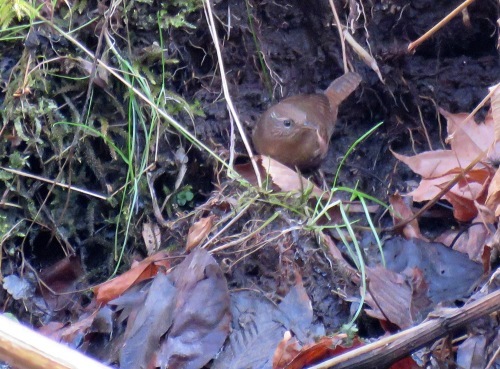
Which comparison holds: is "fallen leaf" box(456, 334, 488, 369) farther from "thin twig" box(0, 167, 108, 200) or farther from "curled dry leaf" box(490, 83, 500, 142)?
"thin twig" box(0, 167, 108, 200)

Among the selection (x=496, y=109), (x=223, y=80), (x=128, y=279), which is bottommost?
(x=128, y=279)

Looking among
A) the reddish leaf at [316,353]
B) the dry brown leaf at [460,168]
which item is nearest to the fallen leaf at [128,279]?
the reddish leaf at [316,353]

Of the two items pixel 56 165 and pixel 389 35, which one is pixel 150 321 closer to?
pixel 56 165

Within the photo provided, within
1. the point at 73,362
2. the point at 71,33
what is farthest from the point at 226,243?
the point at 73,362

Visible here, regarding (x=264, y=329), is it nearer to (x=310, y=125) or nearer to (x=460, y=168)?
(x=460, y=168)

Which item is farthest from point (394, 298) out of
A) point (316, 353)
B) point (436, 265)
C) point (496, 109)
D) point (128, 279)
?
point (128, 279)

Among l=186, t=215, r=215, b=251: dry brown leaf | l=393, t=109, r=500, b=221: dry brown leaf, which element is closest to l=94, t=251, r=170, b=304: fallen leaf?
l=186, t=215, r=215, b=251: dry brown leaf
